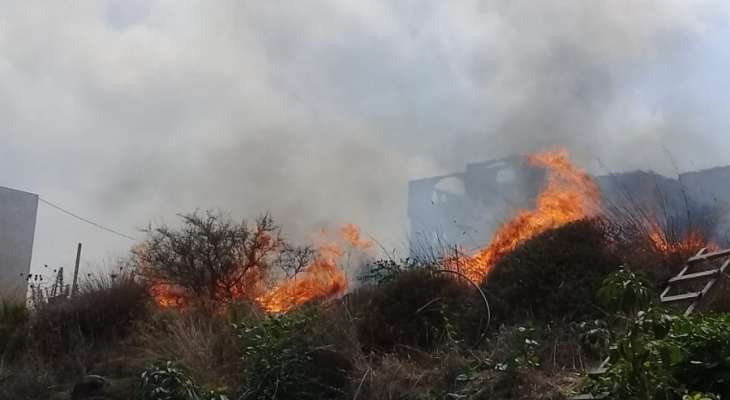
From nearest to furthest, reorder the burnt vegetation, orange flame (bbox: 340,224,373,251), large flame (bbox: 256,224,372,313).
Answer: the burnt vegetation, large flame (bbox: 256,224,372,313), orange flame (bbox: 340,224,373,251)

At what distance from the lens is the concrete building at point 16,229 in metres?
20.0

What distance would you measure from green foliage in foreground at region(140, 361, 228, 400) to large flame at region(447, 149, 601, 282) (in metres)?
3.29

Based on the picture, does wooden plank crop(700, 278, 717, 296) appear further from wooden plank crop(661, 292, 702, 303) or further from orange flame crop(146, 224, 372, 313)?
orange flame crop(146, 224, 372, 313)

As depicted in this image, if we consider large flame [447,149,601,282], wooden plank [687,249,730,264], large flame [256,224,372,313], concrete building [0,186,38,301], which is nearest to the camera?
wooden plank [687,249,730,264]

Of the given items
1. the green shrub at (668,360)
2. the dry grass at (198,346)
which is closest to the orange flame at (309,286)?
the dry grass at (198,346)

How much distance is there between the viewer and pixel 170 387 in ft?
19.7

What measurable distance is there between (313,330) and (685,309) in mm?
3152

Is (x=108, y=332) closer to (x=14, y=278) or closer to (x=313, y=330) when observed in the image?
(x=313, y=330)

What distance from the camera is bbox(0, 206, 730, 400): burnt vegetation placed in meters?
4.50

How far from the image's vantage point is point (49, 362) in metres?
8.46

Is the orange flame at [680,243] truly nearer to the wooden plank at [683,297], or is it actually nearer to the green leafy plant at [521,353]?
the wooden plank at [683,297]

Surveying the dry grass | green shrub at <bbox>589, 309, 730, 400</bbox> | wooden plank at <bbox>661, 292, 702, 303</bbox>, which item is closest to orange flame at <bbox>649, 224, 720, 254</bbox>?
wooden plank at <bbox>661, 292, 702, 303</bbox>

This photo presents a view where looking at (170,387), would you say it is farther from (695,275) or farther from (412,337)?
(695,275)

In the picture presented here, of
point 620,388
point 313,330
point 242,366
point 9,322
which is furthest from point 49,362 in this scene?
point 620,388
